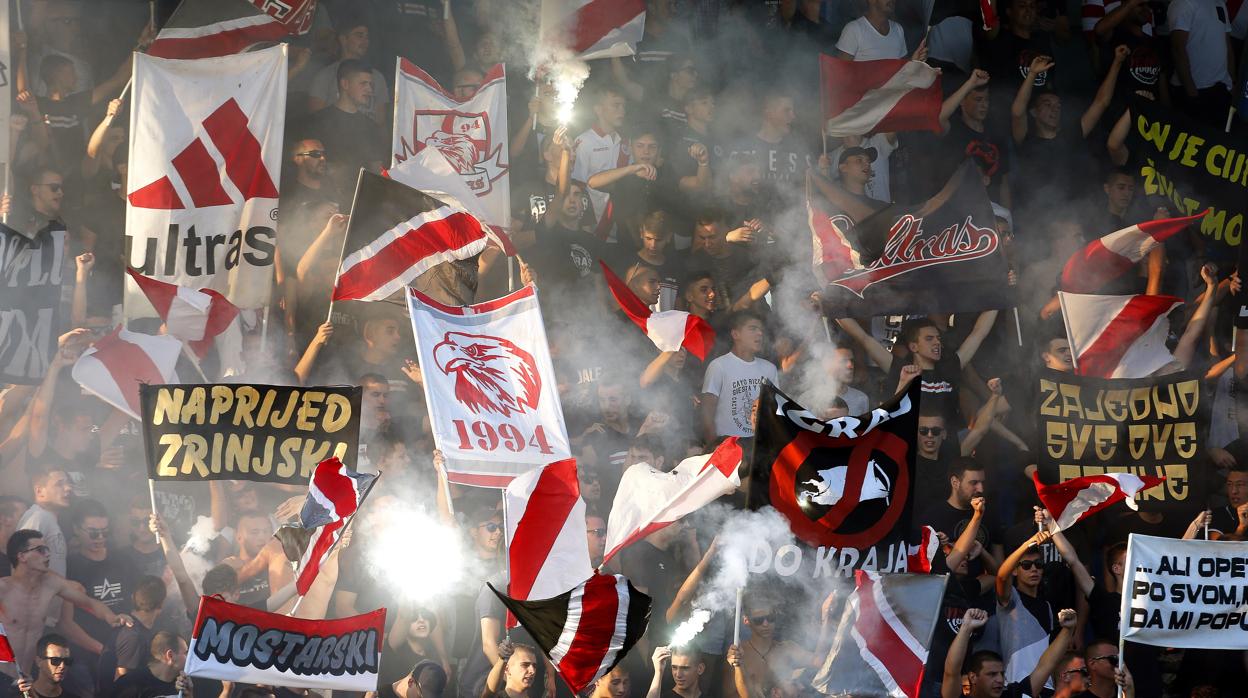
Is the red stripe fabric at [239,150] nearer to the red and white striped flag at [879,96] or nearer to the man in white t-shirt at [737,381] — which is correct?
the man in white t-shirt at [737,381]

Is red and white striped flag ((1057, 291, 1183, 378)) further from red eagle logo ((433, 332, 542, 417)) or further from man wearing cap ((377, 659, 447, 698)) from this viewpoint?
man wearing cap ((377, 659, 447, 698))

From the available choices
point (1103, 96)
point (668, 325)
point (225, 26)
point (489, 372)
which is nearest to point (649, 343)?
point (668, 325)

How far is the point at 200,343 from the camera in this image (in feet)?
27.9

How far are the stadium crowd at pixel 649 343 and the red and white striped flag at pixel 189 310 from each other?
0.34 m

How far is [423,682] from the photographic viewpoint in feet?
25.4

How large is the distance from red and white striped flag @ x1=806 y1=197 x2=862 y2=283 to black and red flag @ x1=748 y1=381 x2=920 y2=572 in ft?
6.17

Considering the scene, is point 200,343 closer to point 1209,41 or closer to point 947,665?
point 947,665

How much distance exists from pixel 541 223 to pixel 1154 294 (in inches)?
148

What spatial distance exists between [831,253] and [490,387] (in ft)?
8.63

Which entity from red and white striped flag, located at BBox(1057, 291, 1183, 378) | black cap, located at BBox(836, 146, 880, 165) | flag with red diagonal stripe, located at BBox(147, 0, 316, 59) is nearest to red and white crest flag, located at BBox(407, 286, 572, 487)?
flag with red diagonal stripe, located at BBox(147, 0, 316, 59)

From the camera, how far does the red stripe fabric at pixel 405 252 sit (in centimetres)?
840

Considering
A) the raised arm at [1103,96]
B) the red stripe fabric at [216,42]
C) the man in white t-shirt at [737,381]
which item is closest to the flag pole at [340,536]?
the man in white t-shirt at [737,381]

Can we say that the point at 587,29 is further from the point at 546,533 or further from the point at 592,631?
the point at 592,631

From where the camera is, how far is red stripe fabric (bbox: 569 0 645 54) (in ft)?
34.8
